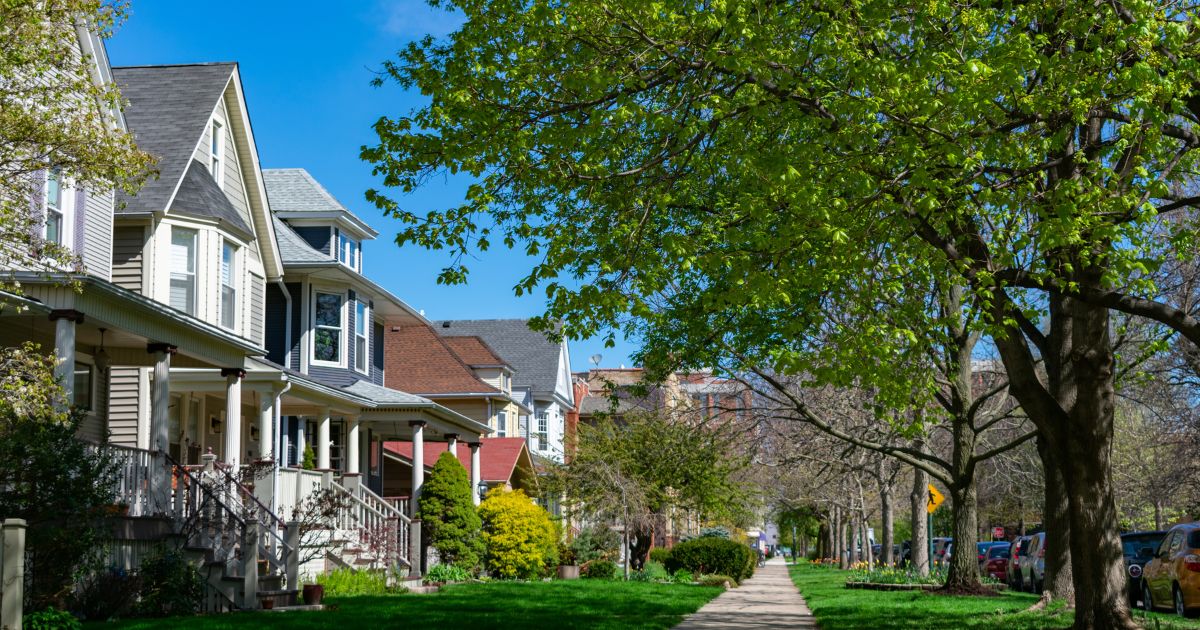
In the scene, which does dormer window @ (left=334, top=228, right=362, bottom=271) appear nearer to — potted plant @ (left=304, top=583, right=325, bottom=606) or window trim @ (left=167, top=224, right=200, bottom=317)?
window trim @ (left=167, top=224, right=200, bottom=317)

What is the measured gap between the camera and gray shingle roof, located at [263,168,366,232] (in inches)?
1246

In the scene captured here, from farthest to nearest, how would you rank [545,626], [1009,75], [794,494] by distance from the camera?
[794,494], [545,626], [1009,75]

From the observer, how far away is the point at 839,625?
1709 cm

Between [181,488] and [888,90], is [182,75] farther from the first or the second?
[888,90]

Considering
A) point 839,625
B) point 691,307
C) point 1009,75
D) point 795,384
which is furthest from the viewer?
point 795,384

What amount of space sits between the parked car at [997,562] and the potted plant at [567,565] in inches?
593

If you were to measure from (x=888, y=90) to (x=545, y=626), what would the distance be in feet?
29.2

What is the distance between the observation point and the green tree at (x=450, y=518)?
95.5 feet

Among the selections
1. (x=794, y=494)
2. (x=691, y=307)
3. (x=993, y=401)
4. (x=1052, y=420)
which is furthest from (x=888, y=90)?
(x=794, y=494)

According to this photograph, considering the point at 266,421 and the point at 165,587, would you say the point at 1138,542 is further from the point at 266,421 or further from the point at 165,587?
the point at 165,587

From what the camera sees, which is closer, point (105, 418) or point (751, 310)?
point (751, 310)

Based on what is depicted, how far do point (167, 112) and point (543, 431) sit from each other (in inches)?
1502

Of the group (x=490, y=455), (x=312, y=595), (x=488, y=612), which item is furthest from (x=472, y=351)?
(x=488, y=612)

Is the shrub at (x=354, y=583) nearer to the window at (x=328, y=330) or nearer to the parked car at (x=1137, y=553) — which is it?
the window at (x=328, y=330)
